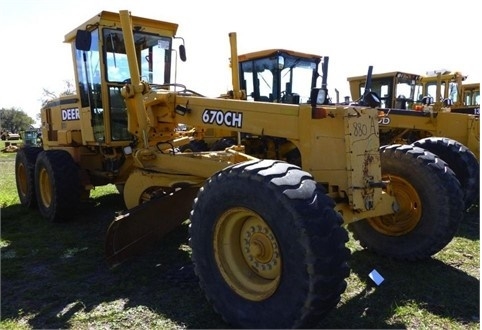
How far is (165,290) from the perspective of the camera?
3723 mm

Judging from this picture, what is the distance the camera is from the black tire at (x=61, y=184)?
5.86m

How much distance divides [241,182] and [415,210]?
6.94 feet

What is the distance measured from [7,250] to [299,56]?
580 cm

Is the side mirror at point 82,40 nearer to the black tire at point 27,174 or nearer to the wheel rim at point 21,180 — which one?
the black tire at point 27,174

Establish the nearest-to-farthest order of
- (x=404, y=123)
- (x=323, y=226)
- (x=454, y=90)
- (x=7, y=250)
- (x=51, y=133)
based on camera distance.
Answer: (x=323, y=226), (x=7, y=250), (x=51, y=133), (x=404, y=123), (x=454, y=90)

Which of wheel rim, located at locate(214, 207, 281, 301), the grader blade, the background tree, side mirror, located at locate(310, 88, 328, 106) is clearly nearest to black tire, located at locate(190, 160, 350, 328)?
wheel rim, located at locate(214, 207, 281, 301)

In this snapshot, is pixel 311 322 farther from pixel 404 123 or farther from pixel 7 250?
pixel 404 123

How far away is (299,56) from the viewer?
816cm

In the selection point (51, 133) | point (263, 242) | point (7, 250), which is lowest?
point (7, 250)

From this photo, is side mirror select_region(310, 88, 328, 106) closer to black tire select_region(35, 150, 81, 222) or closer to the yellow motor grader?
the yellow motor grader

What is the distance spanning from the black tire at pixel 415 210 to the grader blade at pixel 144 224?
74.8 inches

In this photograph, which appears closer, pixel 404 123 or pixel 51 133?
pixel 51 133

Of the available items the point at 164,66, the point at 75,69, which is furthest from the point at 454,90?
the point at 75,69

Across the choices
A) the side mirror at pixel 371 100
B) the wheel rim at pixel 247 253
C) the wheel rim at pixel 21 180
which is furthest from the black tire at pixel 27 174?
the side mirror at pixel 371 100
